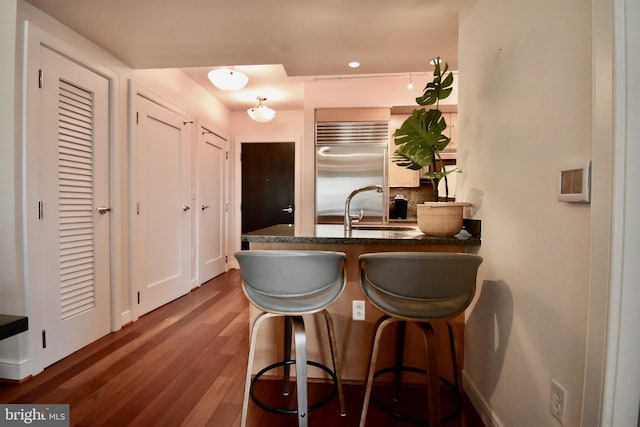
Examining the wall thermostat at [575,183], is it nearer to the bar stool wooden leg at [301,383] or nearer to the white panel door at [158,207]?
the bar stool wooden leg at [301,383]

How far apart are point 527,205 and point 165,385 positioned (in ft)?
7.02

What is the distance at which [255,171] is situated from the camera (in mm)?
5168

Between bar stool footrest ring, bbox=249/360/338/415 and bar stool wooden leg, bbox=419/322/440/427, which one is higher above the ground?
bar stool wooden leg, bbox=419/322/440/427

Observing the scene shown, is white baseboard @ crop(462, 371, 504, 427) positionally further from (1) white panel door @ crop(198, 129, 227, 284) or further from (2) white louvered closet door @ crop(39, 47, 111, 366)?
(1) white panel door @ crop(198, 129, 227, 284)

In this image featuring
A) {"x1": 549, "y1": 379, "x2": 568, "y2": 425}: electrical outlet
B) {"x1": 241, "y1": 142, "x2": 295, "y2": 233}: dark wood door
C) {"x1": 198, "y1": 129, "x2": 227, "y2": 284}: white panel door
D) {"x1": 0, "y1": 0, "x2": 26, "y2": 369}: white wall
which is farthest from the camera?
{"x1": 241, "y1": 142, "x2": 295, "y2": 233}: dark wood door

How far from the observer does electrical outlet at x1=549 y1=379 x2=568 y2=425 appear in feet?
3.38

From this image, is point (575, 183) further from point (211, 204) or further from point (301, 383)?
point (211, 204)

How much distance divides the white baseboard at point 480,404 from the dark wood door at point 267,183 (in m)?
3.70

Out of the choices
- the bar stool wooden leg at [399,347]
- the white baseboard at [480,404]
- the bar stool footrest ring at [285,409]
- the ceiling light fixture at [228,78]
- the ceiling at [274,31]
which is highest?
the ceiling at [274,31]

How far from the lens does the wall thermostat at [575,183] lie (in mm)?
909

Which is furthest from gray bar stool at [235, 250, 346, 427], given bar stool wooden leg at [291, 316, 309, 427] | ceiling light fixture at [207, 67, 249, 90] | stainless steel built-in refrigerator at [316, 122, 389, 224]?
stainless steel built-in refrigerator at [316, 122, 389, 224]

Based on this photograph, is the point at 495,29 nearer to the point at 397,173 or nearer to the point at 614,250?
the point at 614,250

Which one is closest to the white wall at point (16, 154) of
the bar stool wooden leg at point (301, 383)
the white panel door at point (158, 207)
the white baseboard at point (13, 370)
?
the white baseboard at point (13, 370)

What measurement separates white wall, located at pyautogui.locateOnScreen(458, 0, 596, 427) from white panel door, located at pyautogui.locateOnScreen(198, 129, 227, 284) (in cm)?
340
